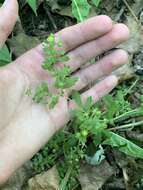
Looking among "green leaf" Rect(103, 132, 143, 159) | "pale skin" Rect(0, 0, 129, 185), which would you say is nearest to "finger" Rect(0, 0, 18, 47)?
"pale skin" Rect(0, 0, 129, 185)

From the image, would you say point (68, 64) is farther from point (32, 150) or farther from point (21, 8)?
point (21, 8)

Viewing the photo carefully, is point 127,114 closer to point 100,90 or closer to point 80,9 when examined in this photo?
point 100,90

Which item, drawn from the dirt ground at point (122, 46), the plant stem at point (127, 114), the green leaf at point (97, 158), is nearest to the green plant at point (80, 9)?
the dirt ground at point (122, 46)

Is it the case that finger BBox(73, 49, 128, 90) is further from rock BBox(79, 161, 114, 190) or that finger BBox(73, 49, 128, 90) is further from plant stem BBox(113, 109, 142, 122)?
rock BBox(79, 161, 114, 190)

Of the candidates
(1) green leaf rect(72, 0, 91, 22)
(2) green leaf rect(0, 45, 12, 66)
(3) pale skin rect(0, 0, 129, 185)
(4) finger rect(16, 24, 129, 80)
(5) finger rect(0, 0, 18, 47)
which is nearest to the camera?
(5) finger rect(0, 0, 18, 47)

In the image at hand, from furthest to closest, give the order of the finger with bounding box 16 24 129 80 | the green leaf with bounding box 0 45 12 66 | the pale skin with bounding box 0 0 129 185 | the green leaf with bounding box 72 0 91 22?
1. the green leaf with bounding box 72 0 91 22
2. the green leaf with bounding box 0 45 12 66
3. the finger with bounding box 16 24 129 80
4. the pale skin with bounding box 0 0 129 185

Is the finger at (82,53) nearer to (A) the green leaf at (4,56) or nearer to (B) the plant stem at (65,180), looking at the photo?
(A) the green leaf at (4,56)

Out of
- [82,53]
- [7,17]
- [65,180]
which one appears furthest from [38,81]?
[65,180]

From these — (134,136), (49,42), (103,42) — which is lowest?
(134,136)

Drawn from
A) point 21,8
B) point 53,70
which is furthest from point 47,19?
point 53,70
